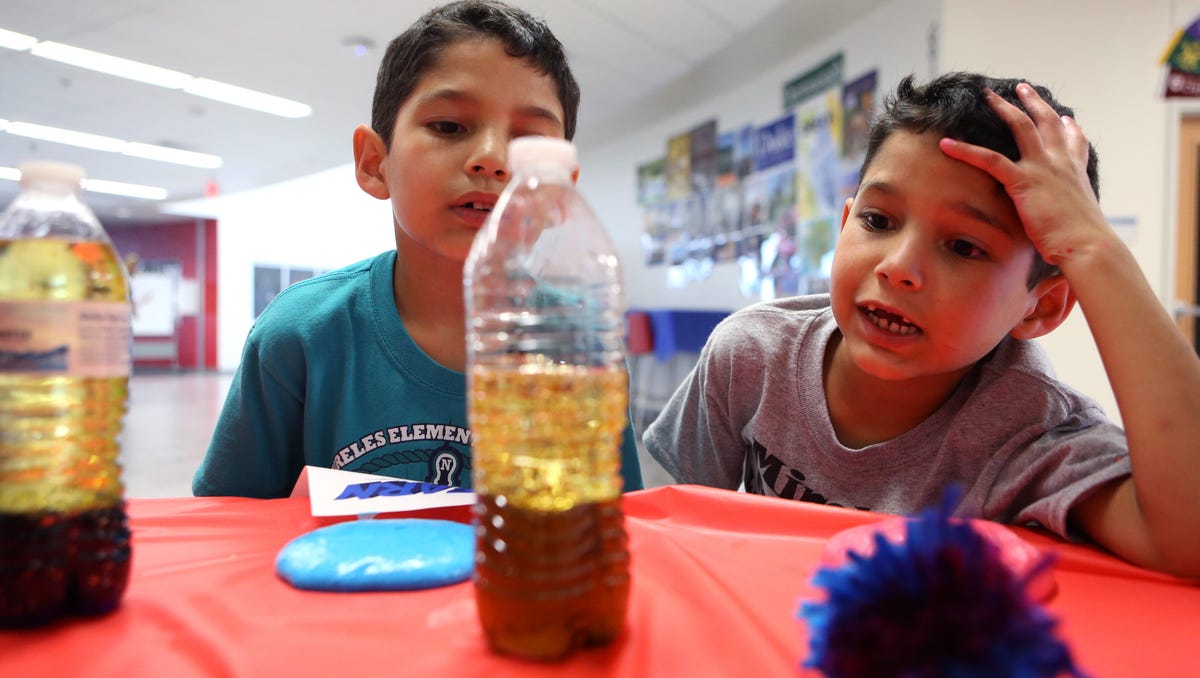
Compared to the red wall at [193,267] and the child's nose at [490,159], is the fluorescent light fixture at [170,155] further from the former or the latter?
the child's nose at [490,159]

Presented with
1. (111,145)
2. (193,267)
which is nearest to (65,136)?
(111,145)

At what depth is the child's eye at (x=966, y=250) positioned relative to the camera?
984mm

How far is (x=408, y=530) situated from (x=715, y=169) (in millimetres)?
6217

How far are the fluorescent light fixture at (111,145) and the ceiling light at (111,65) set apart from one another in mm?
2395

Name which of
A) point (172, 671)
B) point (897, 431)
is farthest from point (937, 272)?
point (172, 671)

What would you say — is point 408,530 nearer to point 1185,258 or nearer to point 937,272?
point 937,272

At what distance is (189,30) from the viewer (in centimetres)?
542

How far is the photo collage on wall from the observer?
494cm

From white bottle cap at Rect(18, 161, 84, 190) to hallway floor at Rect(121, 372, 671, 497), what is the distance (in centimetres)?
19

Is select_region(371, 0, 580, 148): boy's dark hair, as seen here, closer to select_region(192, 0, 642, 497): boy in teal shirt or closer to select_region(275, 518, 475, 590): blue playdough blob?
select_region(192, 0, 642, 497): boy in teal shirt

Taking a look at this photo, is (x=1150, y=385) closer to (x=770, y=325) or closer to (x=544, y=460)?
(x=770, y=325)

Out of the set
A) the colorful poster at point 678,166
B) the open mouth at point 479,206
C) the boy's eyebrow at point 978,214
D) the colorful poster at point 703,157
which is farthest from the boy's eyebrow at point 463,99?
the colorful poster at point 678,166

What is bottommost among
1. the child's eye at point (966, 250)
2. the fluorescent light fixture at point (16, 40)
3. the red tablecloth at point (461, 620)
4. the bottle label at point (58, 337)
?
the red tablecloth at point (461, 620)

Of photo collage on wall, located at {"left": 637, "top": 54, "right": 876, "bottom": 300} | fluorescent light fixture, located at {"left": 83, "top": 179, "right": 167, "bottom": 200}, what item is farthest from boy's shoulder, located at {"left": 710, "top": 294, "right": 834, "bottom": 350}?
fluorescent light fixture, located at {"left": 83, "top": 179, "right": 167, "bottom": 200}
